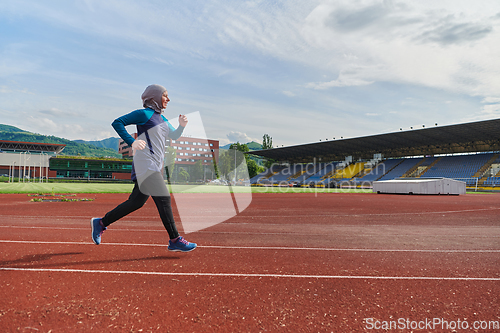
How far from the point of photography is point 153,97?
4.03 meters

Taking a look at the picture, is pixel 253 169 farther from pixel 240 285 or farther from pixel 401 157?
pixel 240 285

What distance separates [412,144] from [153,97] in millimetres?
52072

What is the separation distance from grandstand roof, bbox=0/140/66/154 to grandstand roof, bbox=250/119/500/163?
5766cm

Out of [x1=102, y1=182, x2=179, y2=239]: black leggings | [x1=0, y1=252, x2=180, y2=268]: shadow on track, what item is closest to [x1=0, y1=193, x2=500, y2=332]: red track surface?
[x1=0, y1=252, x2=180, y2=268]: shadow on track

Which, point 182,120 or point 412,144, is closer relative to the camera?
point 182,120

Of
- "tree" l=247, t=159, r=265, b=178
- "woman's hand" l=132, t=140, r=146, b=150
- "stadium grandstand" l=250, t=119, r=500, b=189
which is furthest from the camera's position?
"tree" l=247, t=159, r=265, b=178

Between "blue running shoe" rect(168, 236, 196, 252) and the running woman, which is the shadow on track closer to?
"blue running shoe" rect(168, 236, 196, 252)

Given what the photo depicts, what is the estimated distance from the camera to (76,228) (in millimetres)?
6848

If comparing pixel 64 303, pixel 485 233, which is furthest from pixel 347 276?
pixel 485 233

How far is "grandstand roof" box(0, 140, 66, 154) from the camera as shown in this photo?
71.2 m

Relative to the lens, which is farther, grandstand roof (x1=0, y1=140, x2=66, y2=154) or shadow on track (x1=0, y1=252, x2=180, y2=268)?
grandstand roof (x1=0, y1=140, x2=66, y2=154)

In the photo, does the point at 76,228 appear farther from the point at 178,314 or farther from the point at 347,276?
the point at 347,276

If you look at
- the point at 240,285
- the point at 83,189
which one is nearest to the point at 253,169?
the point at 83,189

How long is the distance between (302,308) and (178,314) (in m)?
1.10
